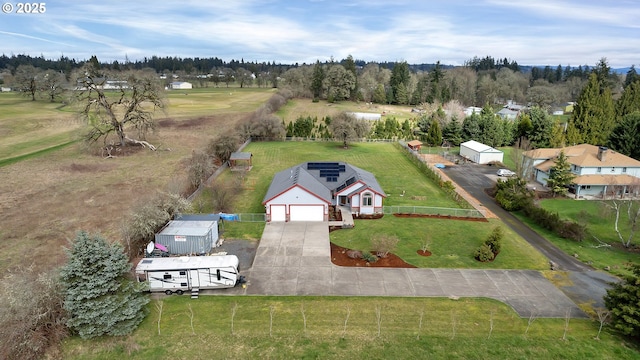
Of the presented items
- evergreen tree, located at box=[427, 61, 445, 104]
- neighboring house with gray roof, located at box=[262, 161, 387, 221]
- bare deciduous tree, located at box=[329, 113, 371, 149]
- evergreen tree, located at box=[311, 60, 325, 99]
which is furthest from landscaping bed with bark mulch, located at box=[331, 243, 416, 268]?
evergreen tree, located at box=[311, 60, 325, 99]

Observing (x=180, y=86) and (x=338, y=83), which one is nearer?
(x=338, y=83)

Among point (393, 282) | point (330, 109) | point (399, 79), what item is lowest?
point (393, 282)

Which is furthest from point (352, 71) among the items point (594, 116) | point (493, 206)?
point (493, 206)

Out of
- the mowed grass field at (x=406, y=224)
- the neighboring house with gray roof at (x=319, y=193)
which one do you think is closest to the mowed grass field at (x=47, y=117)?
the mowed grass field at (x=406, y=224)

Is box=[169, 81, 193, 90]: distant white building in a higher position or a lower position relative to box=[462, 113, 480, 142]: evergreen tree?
higher

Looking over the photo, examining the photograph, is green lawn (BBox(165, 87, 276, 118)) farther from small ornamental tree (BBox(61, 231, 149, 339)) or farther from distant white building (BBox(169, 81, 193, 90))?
small ornamental tree (BBox(61, 231, 149, 339))

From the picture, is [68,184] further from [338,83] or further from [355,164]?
[338,83]

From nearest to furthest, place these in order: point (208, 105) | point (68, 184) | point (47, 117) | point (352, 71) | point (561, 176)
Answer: point (561, 176) < point (68, 184) < point (47, 117) < point (208, 105) < point (352, 71)
